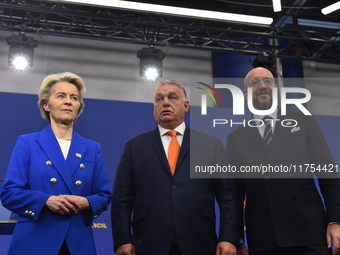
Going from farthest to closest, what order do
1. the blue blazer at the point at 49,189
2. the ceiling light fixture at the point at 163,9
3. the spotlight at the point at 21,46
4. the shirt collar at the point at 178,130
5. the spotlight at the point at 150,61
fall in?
the spotlight at the point at 150,61 → the spotlight at the point at 21,46 → the ceiling light fixture at the point at 163,9 → the shirt collar at the point at 178,130 → the blue blazer at the point at 49,189

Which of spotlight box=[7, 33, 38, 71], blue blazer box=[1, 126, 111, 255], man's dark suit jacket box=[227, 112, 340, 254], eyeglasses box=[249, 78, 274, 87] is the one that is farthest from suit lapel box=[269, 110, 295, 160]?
spotlight box=[7, 33, 38, 71]

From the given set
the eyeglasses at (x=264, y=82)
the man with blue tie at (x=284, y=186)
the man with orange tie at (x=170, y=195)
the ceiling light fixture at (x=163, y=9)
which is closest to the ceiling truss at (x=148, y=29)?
the ceiling light fixture at (x=163, y=9)

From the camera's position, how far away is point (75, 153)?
236cm

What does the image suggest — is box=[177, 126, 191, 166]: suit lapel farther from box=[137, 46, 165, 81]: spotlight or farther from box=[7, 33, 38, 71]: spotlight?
box=[7, 33, 38, 71]: spotlight

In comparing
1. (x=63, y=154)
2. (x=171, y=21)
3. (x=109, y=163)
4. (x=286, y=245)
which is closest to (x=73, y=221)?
(x=63, y=154)

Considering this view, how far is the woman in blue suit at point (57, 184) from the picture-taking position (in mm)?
2102

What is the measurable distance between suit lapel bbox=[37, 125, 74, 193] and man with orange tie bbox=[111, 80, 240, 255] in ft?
1.07

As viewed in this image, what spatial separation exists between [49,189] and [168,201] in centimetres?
64

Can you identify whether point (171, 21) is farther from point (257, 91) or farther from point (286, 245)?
point (286, 245)

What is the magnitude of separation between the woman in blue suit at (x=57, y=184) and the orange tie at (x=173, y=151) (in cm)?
39

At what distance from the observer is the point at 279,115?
101 inches

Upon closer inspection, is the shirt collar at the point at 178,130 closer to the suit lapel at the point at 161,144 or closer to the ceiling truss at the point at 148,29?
the suit lapel at the point at 161,144

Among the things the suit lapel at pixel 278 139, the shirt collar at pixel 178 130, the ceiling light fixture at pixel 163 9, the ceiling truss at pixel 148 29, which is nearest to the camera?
the suit lapel at pixel 278 139

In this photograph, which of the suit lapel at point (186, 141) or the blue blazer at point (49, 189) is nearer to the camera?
the blue blazer at point (49, 189)
